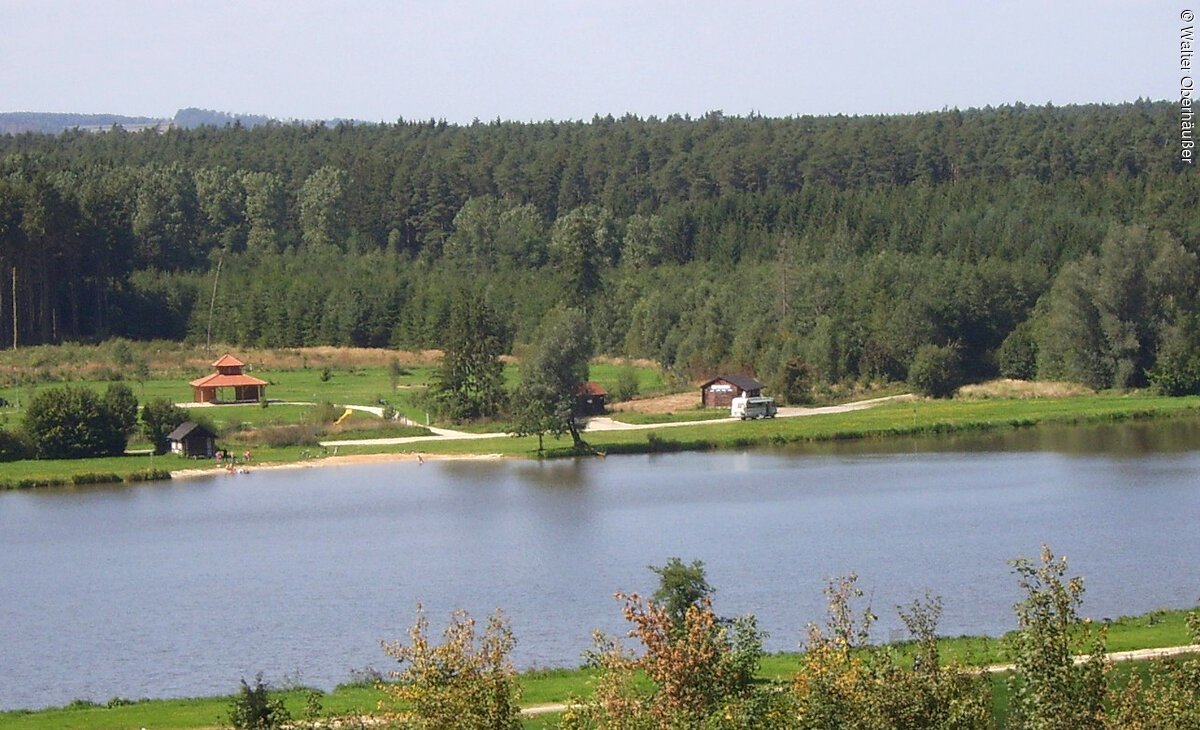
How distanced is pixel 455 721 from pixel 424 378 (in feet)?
222

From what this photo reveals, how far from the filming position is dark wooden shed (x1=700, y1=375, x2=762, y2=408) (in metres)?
71.9

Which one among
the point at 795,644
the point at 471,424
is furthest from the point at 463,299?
the point at 795,644

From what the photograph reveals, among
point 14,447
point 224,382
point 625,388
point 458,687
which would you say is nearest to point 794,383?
point 625,388

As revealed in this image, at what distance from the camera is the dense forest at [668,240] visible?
7719 centimetres

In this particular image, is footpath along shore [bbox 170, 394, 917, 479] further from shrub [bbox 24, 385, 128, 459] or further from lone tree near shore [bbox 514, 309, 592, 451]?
shrub [bbox 24, 385, 128, 459]

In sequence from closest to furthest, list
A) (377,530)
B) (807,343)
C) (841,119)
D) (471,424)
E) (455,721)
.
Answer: (455,721) < (377,530) < (471,424) < (807,343) < (841,119)

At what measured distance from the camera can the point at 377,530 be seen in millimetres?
45469

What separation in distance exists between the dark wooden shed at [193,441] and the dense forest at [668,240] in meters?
25.2

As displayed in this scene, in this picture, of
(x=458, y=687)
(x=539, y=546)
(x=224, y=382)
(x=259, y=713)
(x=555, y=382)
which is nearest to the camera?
(x=458, y=687)

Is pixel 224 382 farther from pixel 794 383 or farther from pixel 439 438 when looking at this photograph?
pixel 794 383

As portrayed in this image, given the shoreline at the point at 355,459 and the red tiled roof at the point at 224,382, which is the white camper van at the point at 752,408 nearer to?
the shoreline at the point at 355,459

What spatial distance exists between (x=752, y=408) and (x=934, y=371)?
402 inches

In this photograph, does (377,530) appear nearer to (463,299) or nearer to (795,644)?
(795,644)

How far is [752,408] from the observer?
223 ft
